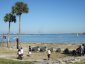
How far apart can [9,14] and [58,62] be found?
3069cm

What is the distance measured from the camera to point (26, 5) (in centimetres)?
5331

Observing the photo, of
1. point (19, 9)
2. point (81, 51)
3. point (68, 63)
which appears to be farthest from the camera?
point (19, 9)

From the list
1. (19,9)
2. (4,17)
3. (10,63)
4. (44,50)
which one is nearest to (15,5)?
(19,9)

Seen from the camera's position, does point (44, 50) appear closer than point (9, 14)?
Yes

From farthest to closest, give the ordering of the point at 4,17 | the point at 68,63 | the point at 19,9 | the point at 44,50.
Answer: the point at 4,17, the point at 19,9, the point at 44,50, the point at 68,63

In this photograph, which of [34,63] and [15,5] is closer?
[34,63]

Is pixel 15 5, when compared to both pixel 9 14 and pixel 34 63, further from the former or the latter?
pixel 34 63

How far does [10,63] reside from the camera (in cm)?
2747

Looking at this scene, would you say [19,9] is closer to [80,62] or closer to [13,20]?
[13,20]

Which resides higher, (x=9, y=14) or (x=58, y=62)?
(x=9, y=14)

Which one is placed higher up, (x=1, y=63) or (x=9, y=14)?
(x=9, y=14)

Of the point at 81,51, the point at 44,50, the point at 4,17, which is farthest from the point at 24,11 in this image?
the point at 81,51

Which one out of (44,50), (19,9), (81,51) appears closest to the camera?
(81,51)

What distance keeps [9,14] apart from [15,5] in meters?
3.25
